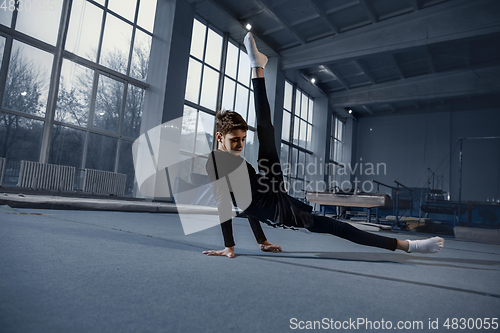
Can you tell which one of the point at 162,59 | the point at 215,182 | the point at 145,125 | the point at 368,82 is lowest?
the point at 215,182

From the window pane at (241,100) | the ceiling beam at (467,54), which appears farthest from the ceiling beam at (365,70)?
the window pane at (241,100)

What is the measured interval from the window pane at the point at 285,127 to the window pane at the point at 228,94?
2726mm

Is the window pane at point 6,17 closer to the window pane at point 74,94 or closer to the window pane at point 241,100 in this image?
the window pane at point 74,94

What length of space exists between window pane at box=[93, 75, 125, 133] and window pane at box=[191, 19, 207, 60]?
2283mm

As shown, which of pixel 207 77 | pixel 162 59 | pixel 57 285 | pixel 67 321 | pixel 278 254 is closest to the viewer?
pixel 67 321

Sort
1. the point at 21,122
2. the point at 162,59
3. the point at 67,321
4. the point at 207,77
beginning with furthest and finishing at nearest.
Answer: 1. the point at 207,77
2. the point at 162,59
3. the point at 21,122
4. the point at 67,321

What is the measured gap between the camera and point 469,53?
7.71 meters

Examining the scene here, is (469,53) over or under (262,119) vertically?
over

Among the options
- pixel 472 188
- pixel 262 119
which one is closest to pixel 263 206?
pixel 262 119

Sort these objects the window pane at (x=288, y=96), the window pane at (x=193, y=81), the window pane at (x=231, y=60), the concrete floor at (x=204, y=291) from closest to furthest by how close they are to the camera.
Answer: the concrete floor at (x=204, y=291) < the window pane at (x=193, y=81) < the window pane at (x=231, y=60) < the window pane at (x=288, y=96)

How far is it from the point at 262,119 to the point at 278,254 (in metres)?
0.82

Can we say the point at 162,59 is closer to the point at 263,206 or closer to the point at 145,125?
the point at 145,125

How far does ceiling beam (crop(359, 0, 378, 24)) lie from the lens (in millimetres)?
7641

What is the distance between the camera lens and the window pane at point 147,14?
24.6 ft
